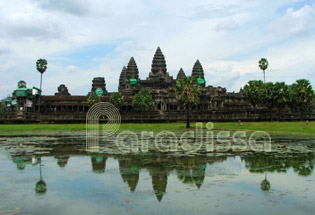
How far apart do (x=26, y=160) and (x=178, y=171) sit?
927cm

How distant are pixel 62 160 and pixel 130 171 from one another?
5.67 m

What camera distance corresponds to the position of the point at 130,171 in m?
15.8

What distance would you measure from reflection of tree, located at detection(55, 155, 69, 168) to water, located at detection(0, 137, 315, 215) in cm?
6

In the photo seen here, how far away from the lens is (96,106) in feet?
378

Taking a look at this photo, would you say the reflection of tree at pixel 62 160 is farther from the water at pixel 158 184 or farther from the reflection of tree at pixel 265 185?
the reflection of tree at pixel 265 185

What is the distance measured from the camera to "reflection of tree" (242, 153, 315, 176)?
15.9 metres

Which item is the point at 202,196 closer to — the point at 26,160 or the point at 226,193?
the point at 226,193

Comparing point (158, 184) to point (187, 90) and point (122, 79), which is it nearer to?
point (187, 90)

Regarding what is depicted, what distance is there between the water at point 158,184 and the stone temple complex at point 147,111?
61.7m

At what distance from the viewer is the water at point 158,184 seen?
1001 cm

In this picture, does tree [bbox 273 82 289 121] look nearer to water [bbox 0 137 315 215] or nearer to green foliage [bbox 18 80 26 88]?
water [bbox 0 137 315 215]

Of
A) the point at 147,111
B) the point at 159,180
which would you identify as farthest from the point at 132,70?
the point at 159,180

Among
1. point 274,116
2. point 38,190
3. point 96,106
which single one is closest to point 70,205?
point 38,190

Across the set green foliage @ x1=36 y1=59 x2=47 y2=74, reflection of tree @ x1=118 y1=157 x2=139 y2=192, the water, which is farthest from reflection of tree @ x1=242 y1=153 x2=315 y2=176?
green foliage @ x1=36 y1=59 x2=47 y2=74
